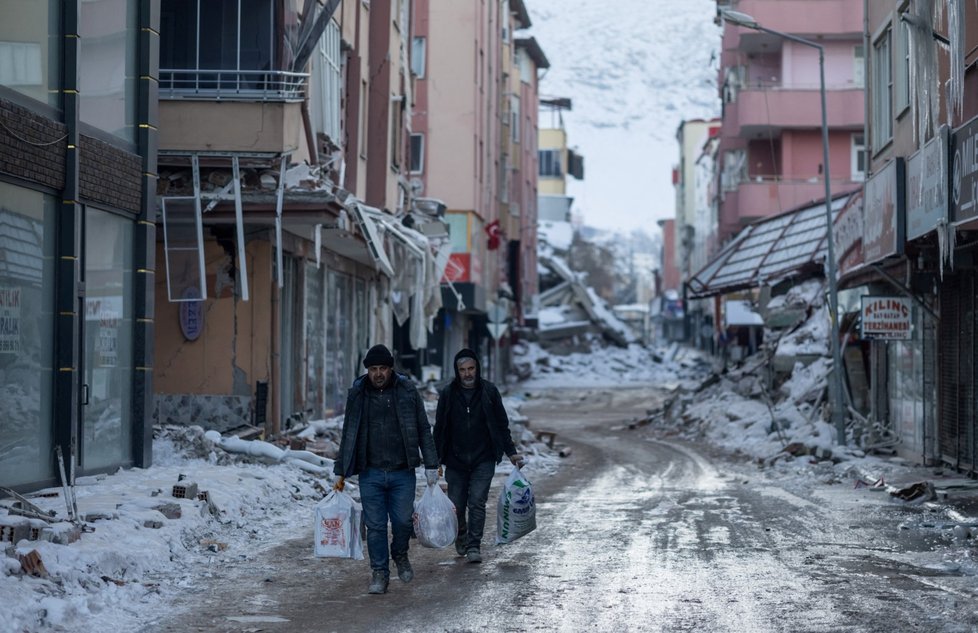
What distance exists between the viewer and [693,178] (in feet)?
311

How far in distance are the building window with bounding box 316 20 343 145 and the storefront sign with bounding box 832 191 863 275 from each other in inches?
360

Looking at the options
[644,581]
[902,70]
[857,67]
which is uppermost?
[857,67]

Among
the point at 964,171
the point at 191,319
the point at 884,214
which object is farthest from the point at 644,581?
the point at 191,319

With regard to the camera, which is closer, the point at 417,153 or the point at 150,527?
the point at 150,527

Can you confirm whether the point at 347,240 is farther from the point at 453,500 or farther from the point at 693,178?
the point at 693,178

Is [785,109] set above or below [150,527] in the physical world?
above

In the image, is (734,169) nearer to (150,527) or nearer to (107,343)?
(107,343)

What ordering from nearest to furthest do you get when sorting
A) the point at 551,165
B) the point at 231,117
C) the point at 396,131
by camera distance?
the point at 231,117 < the point at 396,131 < the point at 551,165

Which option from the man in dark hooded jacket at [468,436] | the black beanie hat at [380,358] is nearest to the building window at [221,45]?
the man in dark hooded jacket at [468,436]

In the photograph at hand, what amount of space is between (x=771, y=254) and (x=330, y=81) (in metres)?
16.9

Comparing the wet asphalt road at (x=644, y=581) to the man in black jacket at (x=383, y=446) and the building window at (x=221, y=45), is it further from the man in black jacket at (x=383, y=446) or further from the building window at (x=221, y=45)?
the building window at (x=221, y=45)

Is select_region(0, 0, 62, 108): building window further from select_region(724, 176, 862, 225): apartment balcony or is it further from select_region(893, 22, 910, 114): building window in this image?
select_region(724, 176, 862, 225): apartment balcony

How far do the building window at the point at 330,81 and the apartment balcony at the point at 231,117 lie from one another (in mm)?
2676

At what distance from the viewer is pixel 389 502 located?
1031 centimetres
